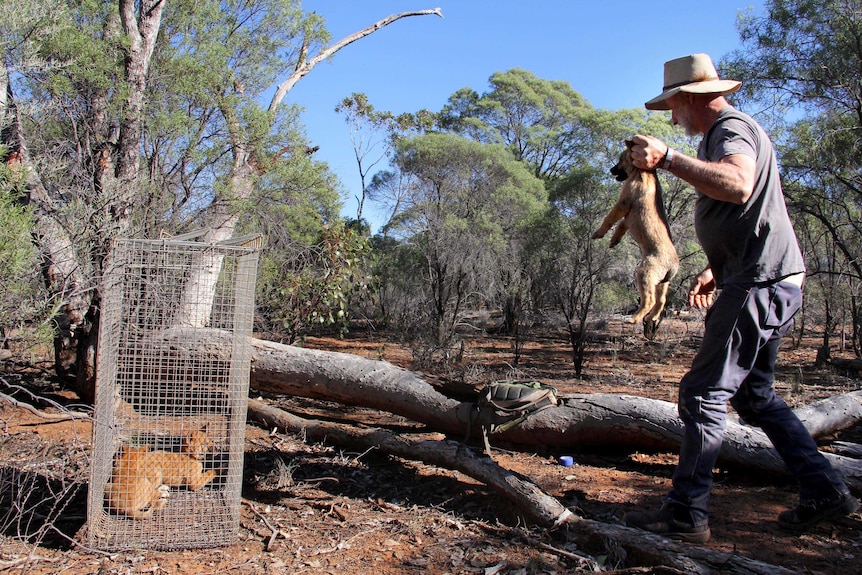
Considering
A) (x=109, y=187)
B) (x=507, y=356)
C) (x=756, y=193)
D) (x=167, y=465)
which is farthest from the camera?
(x=507, y=356)

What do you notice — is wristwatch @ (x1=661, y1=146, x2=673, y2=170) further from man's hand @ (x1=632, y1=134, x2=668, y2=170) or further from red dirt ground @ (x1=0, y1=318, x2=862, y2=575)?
red dirt ground @ (x1=0, y1=318, x2=862, y2=575)

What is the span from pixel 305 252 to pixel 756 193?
588 cm

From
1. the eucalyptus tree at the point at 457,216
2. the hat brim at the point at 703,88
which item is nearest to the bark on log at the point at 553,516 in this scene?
the hat brim at the point at 703,88

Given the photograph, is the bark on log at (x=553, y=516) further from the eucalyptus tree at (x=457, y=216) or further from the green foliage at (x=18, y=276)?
the eucalyptus tree at (x=457, y=216)

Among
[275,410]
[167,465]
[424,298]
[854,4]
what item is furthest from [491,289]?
[167,465]

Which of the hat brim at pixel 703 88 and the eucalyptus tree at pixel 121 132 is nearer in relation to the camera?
the hat brim at pixel 703 88

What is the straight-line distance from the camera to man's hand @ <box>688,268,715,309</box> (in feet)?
9.67

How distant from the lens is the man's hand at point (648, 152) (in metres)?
2.49

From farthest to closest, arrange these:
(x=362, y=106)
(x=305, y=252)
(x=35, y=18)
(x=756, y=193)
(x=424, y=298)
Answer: (x=362, y=106)
(x=424, y=298)
(x=305, y=252)
(x=35, y=18)
(x=756, y=193)

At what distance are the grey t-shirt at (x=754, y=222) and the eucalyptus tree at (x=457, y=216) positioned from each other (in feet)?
22.7

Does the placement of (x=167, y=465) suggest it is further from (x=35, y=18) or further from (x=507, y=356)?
(x=507, y=356)

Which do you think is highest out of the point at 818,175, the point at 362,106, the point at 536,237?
the point at 362,106

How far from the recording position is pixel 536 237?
10.9m

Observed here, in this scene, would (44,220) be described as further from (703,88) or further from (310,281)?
(703,88)
